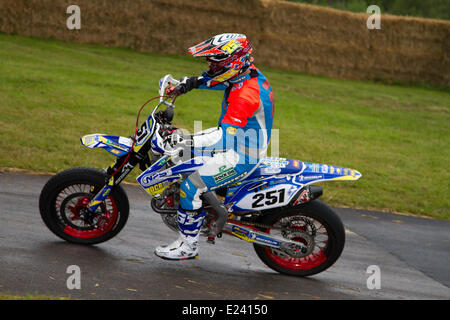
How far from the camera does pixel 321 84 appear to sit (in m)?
23.1

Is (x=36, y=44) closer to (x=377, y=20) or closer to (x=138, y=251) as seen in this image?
(x=377, y=20)

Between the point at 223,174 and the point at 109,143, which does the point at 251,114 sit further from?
the point at 109,143

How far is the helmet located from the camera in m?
5.43

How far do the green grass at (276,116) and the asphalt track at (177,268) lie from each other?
2.37 m

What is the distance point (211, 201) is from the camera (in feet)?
18.3

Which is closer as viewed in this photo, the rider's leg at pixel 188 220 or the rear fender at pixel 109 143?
the rider's leg at pixel 188 220

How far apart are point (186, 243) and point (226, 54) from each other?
1928 mm

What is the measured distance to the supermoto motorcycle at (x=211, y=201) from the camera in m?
5.58
